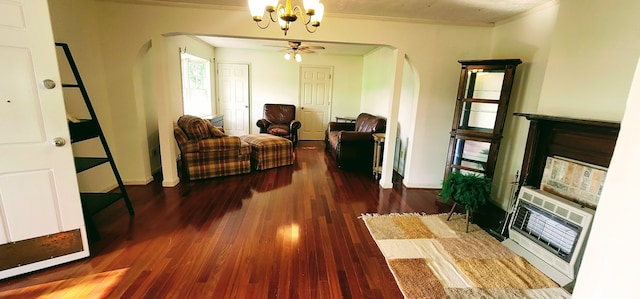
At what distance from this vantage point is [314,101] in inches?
283

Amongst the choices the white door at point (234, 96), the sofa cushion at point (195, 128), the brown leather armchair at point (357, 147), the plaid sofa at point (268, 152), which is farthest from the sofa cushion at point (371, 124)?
the white door at point (234, 96)

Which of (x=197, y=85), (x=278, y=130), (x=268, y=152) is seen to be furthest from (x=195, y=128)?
(x=197, y=85)

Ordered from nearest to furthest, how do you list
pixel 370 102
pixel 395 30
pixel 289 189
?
pixel 395 30 → pixel 289 189 → pixel 370 102

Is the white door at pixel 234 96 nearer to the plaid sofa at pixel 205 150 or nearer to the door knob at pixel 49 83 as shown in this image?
the plaid sofa at pixel 205 150

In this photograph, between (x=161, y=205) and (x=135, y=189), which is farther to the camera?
(x=135, y=189)

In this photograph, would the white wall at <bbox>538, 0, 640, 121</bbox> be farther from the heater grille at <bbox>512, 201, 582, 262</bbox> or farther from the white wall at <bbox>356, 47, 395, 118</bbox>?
the white wall at <bbox>356, 47, 395, 118</bbox>

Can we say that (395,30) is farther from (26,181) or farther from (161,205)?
(26,181)

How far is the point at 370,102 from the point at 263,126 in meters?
2.62

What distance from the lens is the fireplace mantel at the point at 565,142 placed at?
6.05 ft

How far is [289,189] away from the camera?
3596mm

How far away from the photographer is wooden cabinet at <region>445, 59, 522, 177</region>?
2.85 metres

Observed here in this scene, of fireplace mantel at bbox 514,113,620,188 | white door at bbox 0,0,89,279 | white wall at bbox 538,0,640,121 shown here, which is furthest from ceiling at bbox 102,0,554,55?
white door at bbox 0,0,89,279

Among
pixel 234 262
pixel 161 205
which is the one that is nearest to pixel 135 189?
pixel 161 205

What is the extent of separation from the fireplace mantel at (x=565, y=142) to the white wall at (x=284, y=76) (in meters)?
5.18
